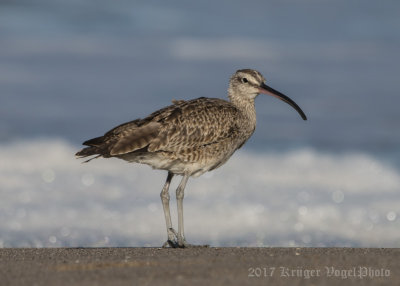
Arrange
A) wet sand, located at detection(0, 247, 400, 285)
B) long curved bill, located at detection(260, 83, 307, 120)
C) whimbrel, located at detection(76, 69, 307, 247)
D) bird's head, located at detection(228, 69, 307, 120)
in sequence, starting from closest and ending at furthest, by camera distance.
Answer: wet sand, located at detection(0, 247, 400, 285) < whimbrel, located at detection(76, 69, 307, 247) < bird's head, located at detection(228, 69, 307, 120) < long curved bill, located at detection(260, 83, 307, 120)

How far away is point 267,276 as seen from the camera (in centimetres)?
956

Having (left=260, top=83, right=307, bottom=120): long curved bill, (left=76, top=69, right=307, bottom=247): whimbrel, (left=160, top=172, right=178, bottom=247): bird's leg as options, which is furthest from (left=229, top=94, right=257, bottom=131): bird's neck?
(left=160, top=172, right=178, bottom=247): bird's leg

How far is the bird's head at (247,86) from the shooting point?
16062 mm

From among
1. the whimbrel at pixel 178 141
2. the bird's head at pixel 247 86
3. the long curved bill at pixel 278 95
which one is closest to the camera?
the whimbrel at pixel 178 141

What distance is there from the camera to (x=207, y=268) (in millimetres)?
9945

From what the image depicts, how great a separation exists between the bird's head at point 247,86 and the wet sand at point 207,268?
4.34 meters

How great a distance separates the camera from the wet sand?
930 cm

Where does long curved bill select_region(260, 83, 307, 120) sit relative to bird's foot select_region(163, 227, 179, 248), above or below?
above

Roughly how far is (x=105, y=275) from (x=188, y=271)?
107cm

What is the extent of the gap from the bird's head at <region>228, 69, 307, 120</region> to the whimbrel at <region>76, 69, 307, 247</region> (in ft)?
2.87

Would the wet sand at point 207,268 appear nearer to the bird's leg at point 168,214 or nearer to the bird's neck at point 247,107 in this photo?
the bird's leg at point 168,214

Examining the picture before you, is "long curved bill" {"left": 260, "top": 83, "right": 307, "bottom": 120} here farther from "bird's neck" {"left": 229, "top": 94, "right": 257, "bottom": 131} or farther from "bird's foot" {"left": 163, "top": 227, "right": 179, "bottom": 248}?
"bird's foot" {"left": 163, "top": 227, "right": 179, "bottom": 248}

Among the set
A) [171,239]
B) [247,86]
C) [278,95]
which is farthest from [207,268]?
[278,95]

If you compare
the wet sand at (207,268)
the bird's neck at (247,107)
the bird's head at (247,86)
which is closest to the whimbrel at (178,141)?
the bird's neck at (247,107)
